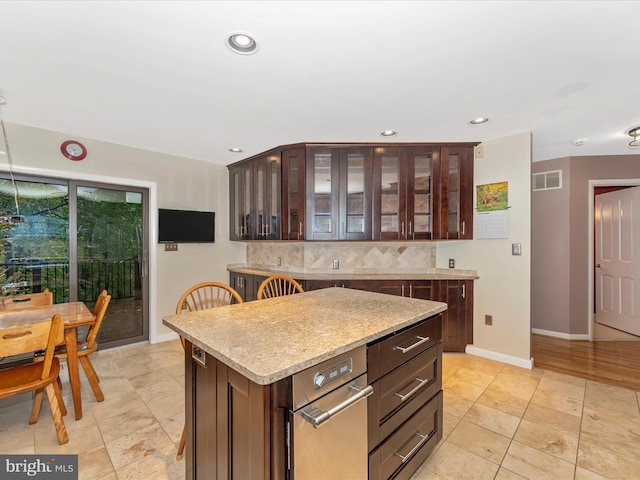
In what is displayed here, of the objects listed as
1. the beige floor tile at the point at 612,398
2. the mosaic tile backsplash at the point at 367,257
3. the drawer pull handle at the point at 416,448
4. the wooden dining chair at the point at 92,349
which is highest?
the mosaic tile backsplash at the point at 367,257

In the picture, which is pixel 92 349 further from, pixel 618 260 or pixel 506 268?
pixel 618 260

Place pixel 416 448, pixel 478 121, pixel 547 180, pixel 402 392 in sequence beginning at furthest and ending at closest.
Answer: pixel 547 180 → pixel 478 121 → pixel 416 448 → pixel 402 392

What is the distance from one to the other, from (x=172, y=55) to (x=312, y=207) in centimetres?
203

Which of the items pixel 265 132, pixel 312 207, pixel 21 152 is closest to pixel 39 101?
pixel 21 152

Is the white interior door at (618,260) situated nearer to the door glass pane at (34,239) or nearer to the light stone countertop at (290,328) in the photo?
the light stone countertop at (290,328)

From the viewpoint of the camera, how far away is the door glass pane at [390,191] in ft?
11.5

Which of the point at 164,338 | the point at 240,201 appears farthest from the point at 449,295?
the point at 164,338

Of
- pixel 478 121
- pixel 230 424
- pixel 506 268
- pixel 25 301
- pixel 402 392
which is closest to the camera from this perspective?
pixel 230 424

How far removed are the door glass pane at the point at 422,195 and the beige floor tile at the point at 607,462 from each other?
2.21 meters

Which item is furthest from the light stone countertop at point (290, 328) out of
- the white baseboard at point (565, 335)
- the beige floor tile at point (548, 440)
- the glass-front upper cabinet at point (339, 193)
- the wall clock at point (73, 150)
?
the white baseboard at point (565, 335)

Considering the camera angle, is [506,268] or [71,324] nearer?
[71,324]

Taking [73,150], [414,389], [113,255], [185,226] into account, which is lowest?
[414,389]

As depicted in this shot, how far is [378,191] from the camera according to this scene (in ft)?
11.4

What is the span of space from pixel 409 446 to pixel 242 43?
243cm
